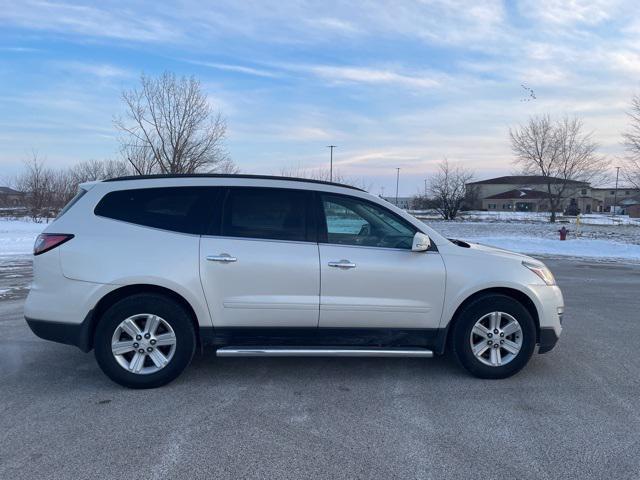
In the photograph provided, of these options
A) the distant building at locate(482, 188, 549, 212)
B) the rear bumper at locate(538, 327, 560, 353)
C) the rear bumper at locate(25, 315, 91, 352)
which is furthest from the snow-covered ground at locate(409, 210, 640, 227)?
the rear bumper at locate(25, 315, 91, 352)

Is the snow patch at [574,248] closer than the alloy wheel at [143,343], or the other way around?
the alloy wheel at [143,343]

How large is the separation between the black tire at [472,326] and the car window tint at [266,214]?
65.5 inches

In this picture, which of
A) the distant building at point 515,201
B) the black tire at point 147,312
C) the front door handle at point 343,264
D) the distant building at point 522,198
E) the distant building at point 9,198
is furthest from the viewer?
the distant building at point 515,201

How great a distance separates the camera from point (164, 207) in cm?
451

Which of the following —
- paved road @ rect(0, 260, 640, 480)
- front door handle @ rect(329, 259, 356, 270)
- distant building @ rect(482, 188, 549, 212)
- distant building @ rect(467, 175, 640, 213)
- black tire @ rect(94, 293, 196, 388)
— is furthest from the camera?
distant building @ rect(482, 188, 549, 212)

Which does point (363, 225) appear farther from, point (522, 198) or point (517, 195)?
point (517, 195)

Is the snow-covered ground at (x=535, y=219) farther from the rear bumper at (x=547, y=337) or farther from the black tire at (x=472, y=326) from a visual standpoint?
the black tire at (x=472, y=326)

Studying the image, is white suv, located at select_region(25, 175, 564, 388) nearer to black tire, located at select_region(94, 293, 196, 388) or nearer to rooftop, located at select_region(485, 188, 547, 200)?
black tire, located at select_region(94, 293, 196, 388)

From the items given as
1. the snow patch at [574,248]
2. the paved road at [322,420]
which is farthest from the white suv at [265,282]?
the snow patch at [574,248]

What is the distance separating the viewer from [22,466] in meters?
3.08

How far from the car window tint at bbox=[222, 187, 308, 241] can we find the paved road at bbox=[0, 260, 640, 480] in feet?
4.47

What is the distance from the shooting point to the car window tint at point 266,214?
4.48 m

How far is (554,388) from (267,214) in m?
3.01

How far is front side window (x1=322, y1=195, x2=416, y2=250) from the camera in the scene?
457cm
